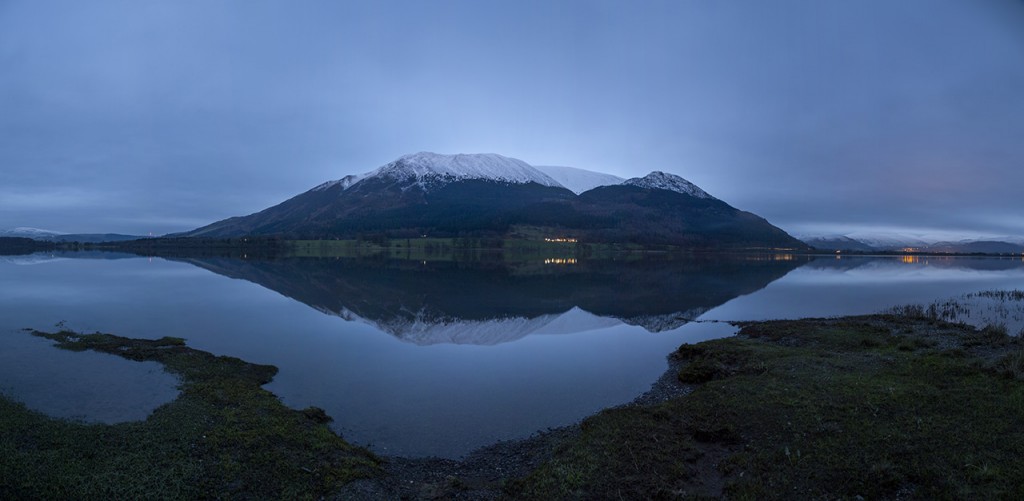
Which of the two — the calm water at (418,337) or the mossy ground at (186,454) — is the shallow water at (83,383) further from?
the mossy ground at (186,454)

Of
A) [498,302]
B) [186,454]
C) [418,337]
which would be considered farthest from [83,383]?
[498,302]

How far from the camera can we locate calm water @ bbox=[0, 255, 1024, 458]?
597 inches

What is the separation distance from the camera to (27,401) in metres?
14.2

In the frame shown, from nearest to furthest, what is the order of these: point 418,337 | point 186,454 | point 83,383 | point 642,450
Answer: point 186,454 → point 642,450 → point 83,383 → point 418,337

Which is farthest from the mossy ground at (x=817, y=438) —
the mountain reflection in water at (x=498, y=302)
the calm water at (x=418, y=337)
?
the mountain reflection in water at (x=498, y=302)

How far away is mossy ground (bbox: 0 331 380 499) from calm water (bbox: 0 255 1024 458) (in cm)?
145

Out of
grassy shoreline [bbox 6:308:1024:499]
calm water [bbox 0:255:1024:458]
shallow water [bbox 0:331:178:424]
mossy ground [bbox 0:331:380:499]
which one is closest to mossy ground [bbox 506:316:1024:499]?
grassy shoreline [bbox 6:308:1024:499]

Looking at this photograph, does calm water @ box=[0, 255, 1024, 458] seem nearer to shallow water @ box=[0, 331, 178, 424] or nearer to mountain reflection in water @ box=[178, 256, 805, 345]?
shallow water @ box=[0, 331, 178, 424]

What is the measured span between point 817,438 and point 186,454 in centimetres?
1394

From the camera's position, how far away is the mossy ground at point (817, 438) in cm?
905

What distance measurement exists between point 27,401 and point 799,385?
76.2 ft

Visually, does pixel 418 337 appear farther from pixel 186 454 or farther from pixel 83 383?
pixel 186 454

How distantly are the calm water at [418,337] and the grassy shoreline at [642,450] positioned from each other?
5.35 ft

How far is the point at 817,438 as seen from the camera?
435 inches
